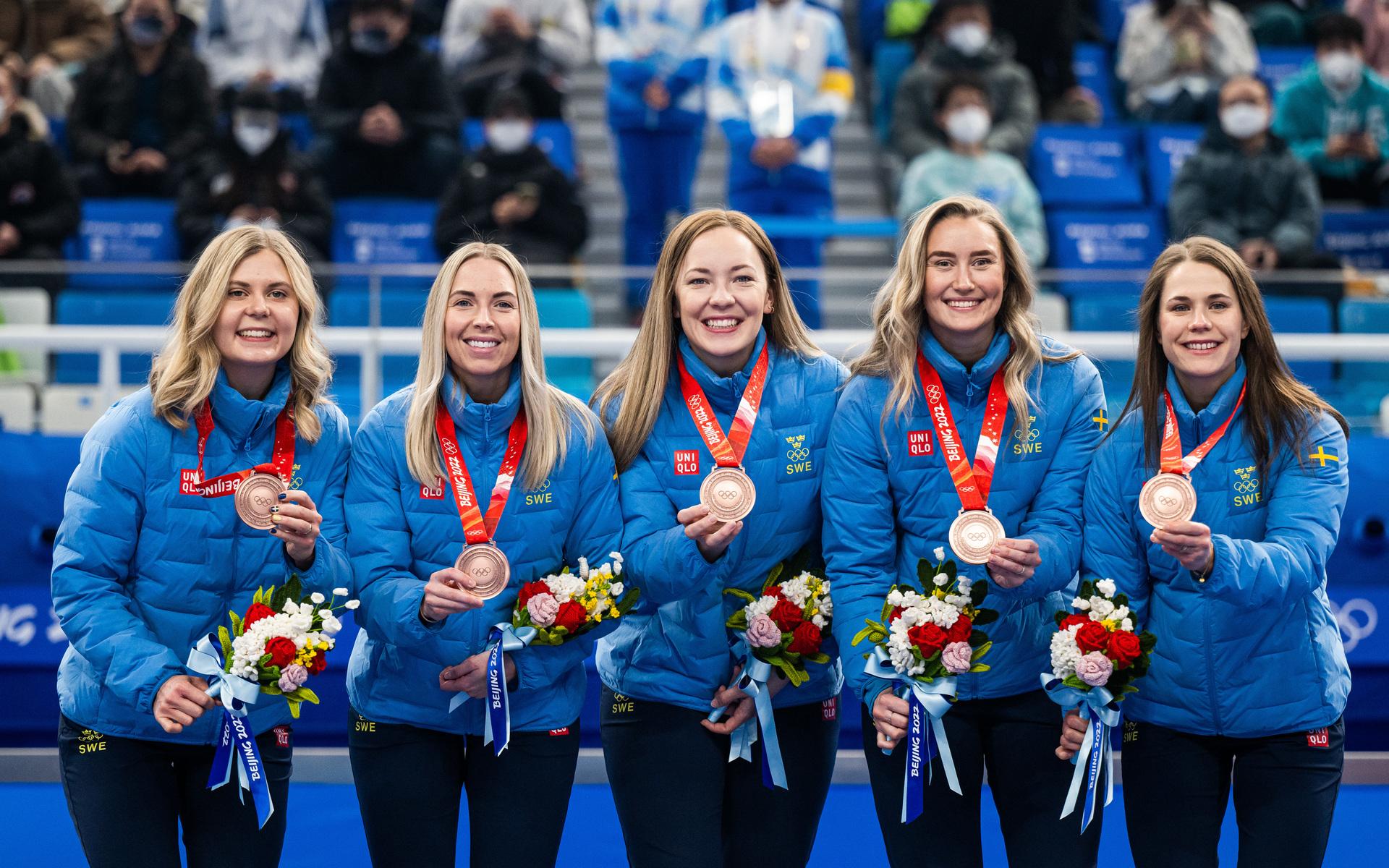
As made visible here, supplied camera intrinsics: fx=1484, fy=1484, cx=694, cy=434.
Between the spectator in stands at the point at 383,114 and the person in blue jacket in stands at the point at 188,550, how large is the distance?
546 cm

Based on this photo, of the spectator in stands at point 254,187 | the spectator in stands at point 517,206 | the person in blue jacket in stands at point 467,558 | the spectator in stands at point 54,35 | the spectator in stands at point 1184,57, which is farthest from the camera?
the spectator in stands at point 54,35

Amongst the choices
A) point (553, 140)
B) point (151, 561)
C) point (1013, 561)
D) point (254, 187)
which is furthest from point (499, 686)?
point (553, 140)

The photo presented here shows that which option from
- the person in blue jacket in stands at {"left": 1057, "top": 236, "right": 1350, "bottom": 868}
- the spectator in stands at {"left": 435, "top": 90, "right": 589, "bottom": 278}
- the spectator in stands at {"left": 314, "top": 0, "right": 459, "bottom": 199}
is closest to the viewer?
the person in blue jacket in stands at {"left": 1057, "top": 236, "right": 1350, "bottom": 868}

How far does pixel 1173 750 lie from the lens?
3412mm

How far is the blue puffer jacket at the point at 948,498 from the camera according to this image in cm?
348

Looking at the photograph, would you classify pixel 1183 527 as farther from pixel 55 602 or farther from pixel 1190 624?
pixel 55 602

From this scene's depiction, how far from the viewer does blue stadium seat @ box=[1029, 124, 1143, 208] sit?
9094mm

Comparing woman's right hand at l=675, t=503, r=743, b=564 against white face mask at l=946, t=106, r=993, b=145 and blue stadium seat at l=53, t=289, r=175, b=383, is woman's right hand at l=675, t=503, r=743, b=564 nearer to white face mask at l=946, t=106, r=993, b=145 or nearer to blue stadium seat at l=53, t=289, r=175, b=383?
blue stadium seat at l=53, t=289, r=175, b=383

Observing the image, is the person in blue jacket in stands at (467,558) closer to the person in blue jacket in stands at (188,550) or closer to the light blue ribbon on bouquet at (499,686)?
the light blue ribbon on bouquet at (499,686)

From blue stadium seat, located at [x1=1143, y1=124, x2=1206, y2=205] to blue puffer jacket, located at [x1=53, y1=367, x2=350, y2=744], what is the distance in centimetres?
711

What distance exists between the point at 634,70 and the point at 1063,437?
214 inches

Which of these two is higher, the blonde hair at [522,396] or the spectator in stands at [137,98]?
the spectator in stands at [137,98]

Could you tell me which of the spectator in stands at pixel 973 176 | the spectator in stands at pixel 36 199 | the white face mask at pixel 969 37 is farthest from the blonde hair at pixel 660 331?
the white face mask at pixel 969 37

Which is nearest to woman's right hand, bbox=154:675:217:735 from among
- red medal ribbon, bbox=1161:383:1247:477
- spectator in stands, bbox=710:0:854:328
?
red medal ribbon, bbox=1161:383:1247:477
